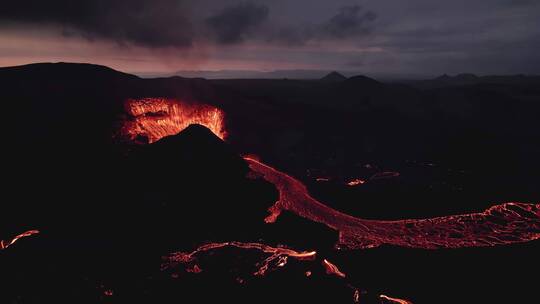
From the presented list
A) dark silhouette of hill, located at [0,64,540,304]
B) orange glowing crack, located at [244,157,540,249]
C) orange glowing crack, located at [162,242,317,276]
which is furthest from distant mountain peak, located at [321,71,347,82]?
orange glowing crack, located at [162,242,317,276]

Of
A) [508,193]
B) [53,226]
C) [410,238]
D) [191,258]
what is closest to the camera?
[191,258]

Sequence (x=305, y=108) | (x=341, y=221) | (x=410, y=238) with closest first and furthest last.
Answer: (x=410, y=238), (x=341, y=221), (x=305, y=108)

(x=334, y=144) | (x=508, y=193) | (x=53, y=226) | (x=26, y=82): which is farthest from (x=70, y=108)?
(x=508, y=193)

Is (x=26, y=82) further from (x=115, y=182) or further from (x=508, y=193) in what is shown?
(x=508, y=193)

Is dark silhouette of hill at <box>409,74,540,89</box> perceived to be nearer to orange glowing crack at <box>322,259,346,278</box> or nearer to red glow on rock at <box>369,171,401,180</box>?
red glow on rock at <box>369,171,401,180</box>

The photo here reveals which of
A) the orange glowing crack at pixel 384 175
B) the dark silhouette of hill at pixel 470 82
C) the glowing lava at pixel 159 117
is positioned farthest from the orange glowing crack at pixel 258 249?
the dark silhouette of hill at pixel 470 82
